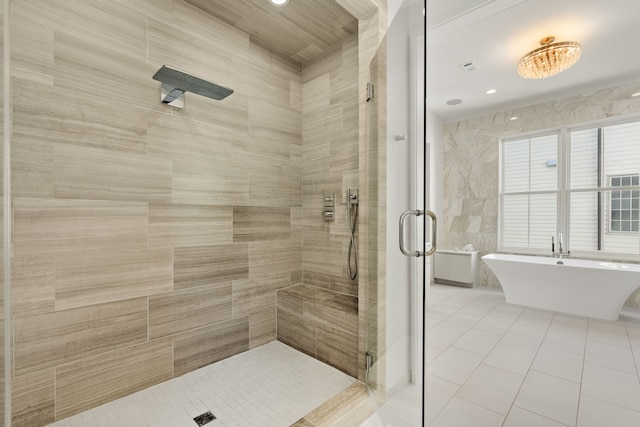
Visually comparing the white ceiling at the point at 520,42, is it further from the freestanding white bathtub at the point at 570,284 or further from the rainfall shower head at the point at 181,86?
the freestanding white bathtub at the point at 570,284

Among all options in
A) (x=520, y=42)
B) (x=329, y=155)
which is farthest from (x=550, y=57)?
(x=329, y=155)

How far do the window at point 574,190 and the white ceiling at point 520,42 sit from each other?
0.72 meters

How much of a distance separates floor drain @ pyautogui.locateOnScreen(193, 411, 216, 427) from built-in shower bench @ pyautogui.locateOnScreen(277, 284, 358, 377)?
0.83m

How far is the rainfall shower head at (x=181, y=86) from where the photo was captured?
162cm

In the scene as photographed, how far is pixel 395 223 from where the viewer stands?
168cm

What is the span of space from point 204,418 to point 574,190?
5.21 meters

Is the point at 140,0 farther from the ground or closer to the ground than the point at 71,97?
farther from the ground

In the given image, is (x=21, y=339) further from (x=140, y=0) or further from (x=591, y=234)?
(x=591, y=234)

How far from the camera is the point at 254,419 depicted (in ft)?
4.75

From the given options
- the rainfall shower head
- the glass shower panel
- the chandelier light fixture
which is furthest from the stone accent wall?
the glass shower panel

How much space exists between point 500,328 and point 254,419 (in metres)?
2.83

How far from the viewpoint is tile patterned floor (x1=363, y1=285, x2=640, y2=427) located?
1629 millimetres

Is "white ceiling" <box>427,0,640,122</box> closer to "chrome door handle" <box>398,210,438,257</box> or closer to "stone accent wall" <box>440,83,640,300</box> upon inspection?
"stone accent wall" <box>440,83,640,300</box>

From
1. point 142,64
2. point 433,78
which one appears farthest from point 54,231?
point 433,78
